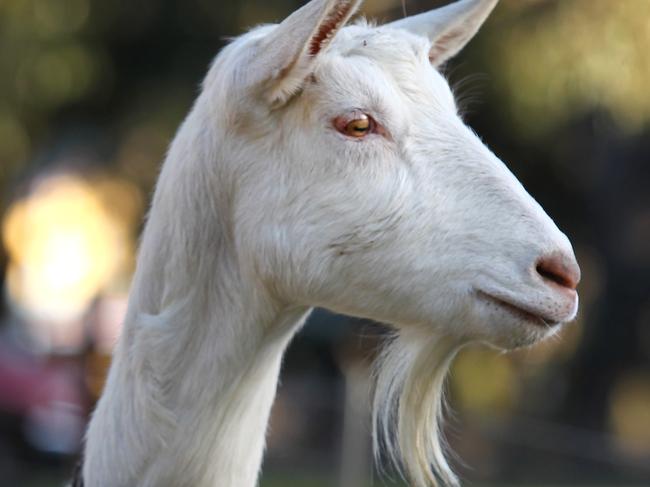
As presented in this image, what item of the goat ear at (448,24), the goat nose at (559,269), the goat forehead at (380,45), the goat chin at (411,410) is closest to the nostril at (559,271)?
the goat nose at (559,269)

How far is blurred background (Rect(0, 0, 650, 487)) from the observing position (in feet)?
29.4

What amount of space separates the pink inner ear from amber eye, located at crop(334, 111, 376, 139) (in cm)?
19

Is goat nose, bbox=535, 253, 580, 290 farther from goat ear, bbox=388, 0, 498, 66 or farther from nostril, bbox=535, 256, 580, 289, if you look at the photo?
goat ear, bbox=388, 0, 498, 66

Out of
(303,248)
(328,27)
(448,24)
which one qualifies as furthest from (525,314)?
(448,24)

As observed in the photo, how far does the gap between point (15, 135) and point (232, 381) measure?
8.38 metres

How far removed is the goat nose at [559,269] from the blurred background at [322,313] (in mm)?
3872

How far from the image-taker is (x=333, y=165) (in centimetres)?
362

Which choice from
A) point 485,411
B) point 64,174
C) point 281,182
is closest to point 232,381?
point 281,182

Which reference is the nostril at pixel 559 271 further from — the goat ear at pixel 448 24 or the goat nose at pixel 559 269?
the goat ear at pixel 448 24

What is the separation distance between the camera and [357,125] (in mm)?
3623

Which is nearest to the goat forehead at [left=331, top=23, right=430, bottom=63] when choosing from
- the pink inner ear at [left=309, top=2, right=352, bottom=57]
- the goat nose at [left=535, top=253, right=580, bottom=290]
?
the pink inner ear at [left=309, top=2, right=352, bottom=57]

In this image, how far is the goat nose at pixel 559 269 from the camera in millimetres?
3330

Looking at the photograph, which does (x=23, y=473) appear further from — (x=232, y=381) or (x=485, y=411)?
(x=232, y=381)

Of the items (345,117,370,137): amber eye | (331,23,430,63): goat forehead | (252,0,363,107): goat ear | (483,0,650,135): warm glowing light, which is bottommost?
(483,0,650,135): warm glowing light
